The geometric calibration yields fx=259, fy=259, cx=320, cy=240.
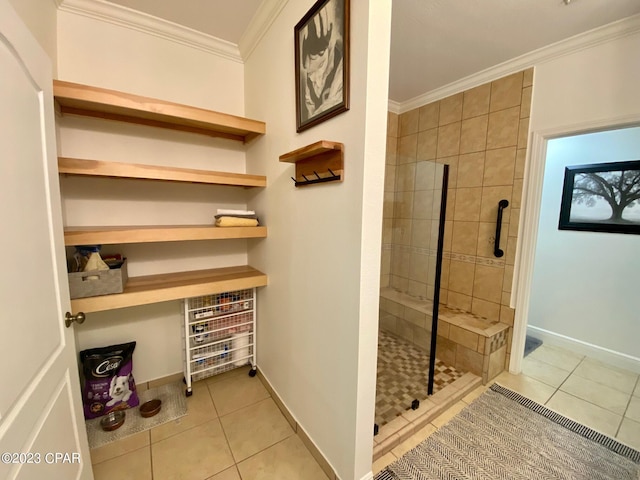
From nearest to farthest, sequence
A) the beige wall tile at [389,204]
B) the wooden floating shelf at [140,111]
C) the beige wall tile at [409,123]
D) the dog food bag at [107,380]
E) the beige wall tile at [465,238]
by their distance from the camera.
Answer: the wooden floating shelf at [140,111], the dog food bag at [107,380], the beige wall tile at [389,204], the beige wall tile at [465,238], the beige wall tile at [409,123]

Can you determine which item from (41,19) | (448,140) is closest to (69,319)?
(41,19)

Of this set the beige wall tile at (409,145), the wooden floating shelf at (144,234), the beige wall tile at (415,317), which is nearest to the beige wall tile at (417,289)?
the beige wall tile at (415,317)

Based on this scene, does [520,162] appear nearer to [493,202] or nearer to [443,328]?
[493,202]

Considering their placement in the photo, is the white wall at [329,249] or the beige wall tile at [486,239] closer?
the white wall at [329,249]

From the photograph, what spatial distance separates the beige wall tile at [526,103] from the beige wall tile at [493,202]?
0.58m

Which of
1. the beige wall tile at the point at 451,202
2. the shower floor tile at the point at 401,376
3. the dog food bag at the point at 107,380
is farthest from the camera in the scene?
the beige wall tile at the point at 451,202

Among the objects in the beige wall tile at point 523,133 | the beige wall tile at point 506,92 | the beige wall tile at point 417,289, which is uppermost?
the beige wall tile at point 506,92

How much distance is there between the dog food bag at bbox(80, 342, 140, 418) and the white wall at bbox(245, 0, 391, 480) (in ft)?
3.06

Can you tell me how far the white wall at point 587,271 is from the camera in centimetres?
231

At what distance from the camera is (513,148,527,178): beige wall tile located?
2.10 metres

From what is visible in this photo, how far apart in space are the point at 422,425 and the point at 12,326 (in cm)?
203

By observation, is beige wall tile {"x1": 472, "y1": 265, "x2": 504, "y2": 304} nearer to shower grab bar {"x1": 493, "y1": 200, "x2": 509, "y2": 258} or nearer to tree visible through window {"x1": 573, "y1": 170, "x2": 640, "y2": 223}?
shower grab bar {"x1": 493, "y1": 200, "x2": 509, "y2": 258}

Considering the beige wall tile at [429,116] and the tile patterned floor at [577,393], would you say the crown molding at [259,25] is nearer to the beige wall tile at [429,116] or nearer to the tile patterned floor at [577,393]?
the beige wall tile at [429,116]

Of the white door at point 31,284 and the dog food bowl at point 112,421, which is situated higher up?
the white door at point 31,284
